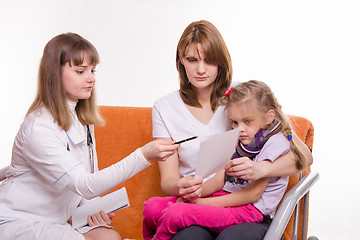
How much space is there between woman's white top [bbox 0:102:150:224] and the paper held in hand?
0.04m

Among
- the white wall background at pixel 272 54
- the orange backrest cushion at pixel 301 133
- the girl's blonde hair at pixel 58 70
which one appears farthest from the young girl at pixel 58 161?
the white wall background at pixel 272 54

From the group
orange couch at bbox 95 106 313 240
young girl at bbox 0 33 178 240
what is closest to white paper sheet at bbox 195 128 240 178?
young girl at bbox 0 33 178 240

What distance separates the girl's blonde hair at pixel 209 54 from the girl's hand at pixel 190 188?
48cm

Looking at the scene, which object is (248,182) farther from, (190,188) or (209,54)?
(209,54)

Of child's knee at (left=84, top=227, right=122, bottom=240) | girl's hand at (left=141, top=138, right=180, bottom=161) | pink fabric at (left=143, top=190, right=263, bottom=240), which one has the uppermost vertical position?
girl's hand at (left=141, top=138, right=180, bottom=161)

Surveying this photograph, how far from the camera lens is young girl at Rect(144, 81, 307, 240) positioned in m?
1.62

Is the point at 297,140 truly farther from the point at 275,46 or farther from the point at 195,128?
the point at 275,46

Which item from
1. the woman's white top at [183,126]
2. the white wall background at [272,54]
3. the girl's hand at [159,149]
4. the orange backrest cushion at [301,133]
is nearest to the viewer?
the girl's hand at [159,149]

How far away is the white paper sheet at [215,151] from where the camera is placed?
1.44 metres

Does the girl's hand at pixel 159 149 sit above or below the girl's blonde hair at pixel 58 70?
below

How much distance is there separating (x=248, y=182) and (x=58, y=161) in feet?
2.30

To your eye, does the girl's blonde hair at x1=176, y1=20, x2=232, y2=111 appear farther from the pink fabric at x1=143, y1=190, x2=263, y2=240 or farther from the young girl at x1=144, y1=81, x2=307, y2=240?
the pink fabric at x1=143, y1=190, x2=263, y2=240

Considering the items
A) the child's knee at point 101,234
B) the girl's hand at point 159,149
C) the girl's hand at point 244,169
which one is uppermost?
the girl's hand at point 159,149

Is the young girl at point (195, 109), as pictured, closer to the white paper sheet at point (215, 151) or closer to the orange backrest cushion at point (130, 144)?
the white paper sheet at point (215, 151)
